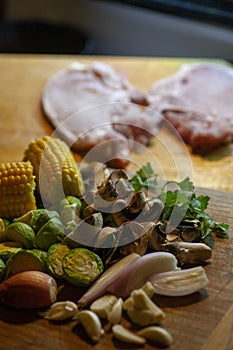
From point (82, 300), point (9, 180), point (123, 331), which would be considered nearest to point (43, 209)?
point (9, 180)

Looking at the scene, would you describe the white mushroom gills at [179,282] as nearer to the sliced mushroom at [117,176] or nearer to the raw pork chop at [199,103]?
the sliced mushroom at [117,176]

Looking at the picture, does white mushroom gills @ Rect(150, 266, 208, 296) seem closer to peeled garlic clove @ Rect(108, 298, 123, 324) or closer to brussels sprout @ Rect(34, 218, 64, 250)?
peeled garlic clove @ Rect(108, 298, 123, 324)

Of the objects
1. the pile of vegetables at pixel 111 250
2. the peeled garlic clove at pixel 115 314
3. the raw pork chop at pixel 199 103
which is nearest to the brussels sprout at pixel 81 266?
the pile of vegetables at pixel 111 250

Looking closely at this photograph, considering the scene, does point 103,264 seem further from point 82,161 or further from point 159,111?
point 159,111

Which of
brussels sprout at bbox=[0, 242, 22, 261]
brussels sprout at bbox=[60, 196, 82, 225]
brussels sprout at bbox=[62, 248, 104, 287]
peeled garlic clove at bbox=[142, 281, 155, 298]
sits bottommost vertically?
brussels sprout at bbox=[0, 242, 22, 261]

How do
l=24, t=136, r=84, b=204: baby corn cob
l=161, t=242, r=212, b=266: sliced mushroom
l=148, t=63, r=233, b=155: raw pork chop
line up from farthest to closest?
l=148, t=63, r=233, b=155: raw pork chop → l=24, t=136, r=84, b=204: baby corn cob → l=161, t=242, r=212, b=266: sliced mushroom

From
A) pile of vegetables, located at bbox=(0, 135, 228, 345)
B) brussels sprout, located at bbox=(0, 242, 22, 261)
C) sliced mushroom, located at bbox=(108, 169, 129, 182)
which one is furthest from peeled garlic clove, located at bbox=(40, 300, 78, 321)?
sliced mushroom, located at bbox=(108, 169, 129, 182)
